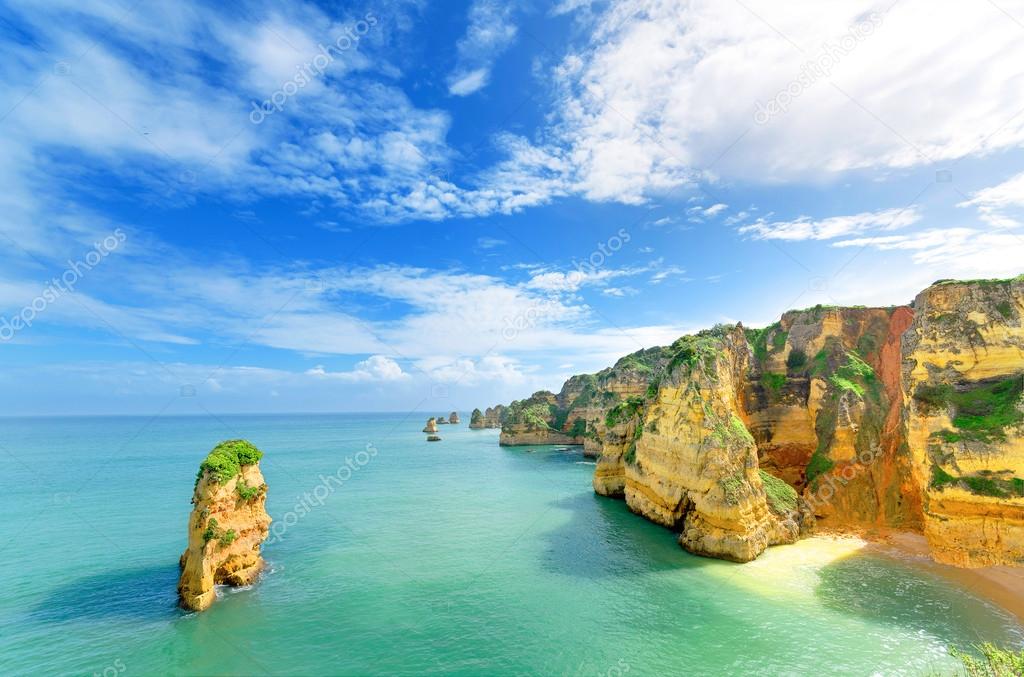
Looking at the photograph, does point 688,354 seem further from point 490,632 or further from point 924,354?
point 490,632

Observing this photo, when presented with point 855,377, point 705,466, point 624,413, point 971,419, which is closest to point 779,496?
point 705,466

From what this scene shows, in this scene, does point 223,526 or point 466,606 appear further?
point 223,526

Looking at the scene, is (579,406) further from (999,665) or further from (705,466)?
(999,665)

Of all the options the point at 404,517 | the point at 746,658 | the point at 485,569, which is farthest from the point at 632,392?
the point at 746,658

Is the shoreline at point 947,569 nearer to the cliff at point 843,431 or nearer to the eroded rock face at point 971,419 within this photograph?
the eroded rock face at point 971,419

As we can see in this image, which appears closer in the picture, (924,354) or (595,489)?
(924,354)

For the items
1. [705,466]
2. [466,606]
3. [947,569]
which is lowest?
[466,606]
